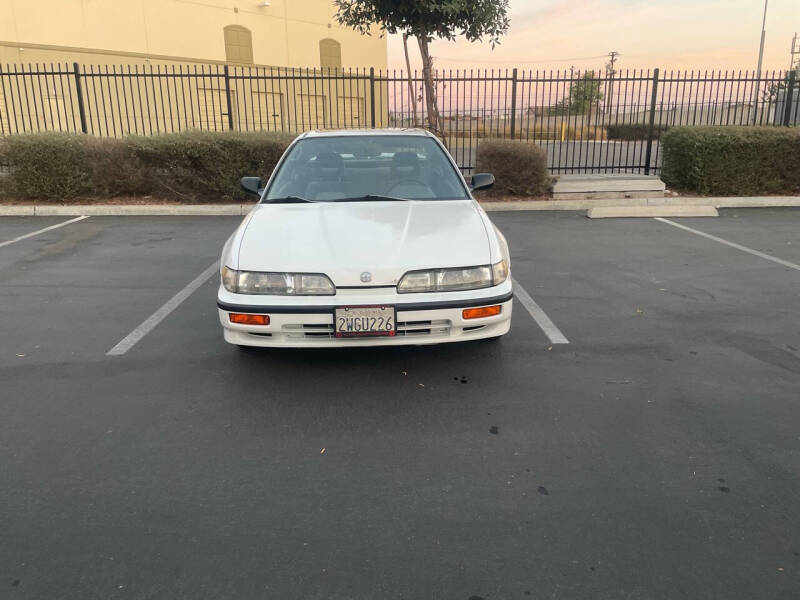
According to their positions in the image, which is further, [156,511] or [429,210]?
[429,210]

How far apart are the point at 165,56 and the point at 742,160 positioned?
2320cm

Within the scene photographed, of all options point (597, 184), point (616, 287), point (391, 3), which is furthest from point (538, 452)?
point (391, 3)

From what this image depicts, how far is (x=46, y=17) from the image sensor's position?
21484mm

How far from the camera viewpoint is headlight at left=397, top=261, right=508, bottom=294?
348 cm

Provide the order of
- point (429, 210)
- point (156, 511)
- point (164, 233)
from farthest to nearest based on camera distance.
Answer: point (164, 233)
point (429, 210)
point (156, 511)

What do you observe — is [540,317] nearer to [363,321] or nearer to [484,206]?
[363,321]

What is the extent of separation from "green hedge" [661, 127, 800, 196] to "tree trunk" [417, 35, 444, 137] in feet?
17.0

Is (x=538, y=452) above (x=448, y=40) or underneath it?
underneath

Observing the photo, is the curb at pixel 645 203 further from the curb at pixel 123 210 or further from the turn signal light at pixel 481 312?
the turn signal light at pixel 481 312

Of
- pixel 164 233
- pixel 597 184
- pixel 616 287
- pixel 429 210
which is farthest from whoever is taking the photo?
pixel 597 184

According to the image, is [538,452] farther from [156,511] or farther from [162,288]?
[162,288]

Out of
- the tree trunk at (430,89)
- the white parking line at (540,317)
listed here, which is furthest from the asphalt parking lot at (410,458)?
the tree trunk at (430,89)

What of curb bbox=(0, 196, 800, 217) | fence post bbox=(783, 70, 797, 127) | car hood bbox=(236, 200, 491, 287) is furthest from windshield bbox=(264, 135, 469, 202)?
fence post bbox=(783, 70, 797, 127)

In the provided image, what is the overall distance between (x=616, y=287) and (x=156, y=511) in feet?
15.1
